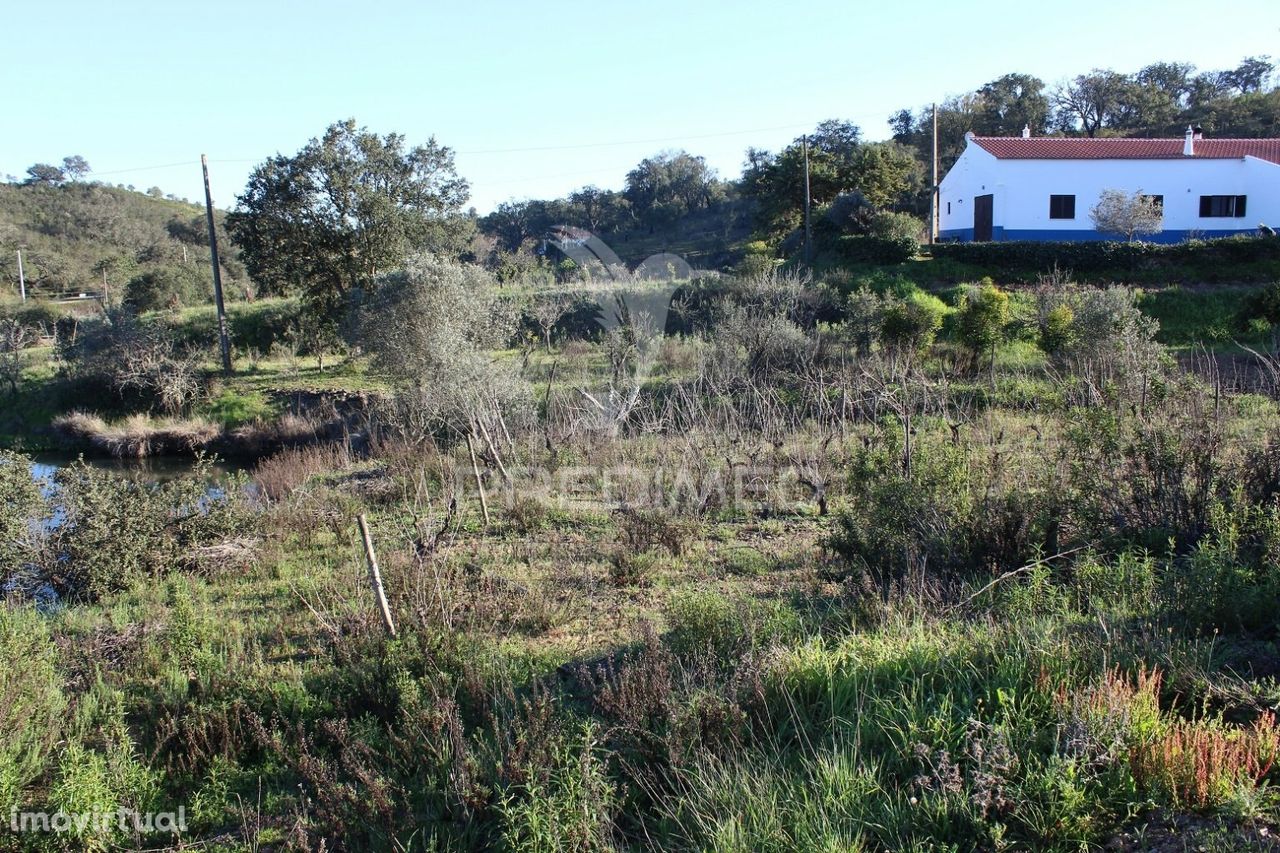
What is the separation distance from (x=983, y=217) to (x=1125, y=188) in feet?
13.9

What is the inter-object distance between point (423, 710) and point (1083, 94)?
4592 centimetres

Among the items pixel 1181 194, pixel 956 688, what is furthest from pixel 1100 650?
pixel 1181 194

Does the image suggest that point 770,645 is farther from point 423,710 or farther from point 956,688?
point 423,710

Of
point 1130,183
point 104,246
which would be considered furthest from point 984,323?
point 104,246

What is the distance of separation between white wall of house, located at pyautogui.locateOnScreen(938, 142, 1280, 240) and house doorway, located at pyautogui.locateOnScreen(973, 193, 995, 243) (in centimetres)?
18

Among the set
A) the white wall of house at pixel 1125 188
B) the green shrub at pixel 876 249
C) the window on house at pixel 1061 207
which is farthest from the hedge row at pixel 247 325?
the window on house at pixel 1061 207

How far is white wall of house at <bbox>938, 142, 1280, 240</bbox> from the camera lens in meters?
25.9

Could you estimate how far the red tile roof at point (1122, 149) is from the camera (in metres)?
26.2

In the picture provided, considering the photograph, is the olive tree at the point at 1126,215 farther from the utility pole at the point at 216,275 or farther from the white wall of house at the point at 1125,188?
the utility pole at the point at 216,275

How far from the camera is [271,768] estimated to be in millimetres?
4074

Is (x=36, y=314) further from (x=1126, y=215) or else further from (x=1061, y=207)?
(x=1126, y=215)

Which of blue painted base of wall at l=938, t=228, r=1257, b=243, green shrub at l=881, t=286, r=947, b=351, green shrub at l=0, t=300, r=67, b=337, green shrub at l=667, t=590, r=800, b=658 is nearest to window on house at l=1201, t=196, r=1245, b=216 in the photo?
blue painted base of wall at l=938, t=228, r=1257, b=243

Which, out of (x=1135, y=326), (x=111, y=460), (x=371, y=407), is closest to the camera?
(x=1135, y=326)

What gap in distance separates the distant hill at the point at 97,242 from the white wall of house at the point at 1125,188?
29.9 meters
